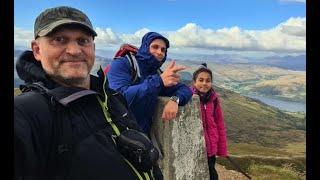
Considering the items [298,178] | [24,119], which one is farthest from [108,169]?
[298,178]

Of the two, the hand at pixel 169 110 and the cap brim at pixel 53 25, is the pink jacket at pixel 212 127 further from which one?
the cap brim at pixel 53 25

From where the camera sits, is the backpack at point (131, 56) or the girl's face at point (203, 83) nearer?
the backpack at point (131, 56)

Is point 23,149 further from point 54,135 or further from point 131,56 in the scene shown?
point 131,56

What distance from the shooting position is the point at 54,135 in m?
3.40

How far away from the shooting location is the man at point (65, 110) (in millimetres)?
3289

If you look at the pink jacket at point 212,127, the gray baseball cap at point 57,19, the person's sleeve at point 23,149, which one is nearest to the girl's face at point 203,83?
the pink jacket at point 212,127

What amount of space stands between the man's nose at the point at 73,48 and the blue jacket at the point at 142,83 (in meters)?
2.81

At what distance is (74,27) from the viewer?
3.94m

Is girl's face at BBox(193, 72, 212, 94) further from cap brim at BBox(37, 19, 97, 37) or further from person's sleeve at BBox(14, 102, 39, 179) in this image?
person's sleeve at BBox(14, 102, 39, 179)

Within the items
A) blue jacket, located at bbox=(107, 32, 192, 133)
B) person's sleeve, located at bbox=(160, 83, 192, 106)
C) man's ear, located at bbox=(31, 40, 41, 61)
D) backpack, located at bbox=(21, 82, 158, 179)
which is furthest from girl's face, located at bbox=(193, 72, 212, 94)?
man's ear, located at bbox=(31, 40, 41, 61)

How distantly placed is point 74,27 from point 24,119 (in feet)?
3.46

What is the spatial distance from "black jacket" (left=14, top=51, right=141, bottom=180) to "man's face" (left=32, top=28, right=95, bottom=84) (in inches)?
3.3

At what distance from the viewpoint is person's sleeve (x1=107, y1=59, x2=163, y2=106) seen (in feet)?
22.4
